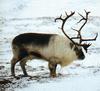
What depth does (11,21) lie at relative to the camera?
27047 mm

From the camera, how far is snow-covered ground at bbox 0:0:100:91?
9.14 meters

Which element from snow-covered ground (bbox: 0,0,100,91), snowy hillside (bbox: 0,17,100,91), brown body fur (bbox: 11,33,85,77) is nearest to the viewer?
snowy hillside (bbox: 0,17,100,91)

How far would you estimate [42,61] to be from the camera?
15234mm

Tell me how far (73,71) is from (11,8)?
17969 mm

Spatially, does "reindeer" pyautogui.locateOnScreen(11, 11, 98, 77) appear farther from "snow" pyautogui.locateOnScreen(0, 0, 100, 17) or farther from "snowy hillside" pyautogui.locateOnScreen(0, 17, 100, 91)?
"snow" pyautogui.locateOnScreen(0, 0, 100, 17)

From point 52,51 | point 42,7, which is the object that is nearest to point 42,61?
point 52,51

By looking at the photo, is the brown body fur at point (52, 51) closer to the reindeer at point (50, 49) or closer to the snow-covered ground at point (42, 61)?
the reindeer at point (50, 49)

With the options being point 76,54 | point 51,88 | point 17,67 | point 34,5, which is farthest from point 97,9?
point 51,88

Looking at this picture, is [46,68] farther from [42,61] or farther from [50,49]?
[50,49]

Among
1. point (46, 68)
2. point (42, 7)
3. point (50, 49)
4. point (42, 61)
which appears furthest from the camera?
point (42, 7)

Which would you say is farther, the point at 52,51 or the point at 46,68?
the point at 46,68

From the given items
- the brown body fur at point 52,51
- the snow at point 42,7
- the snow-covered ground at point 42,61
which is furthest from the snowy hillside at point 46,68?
the snow at point 42,7

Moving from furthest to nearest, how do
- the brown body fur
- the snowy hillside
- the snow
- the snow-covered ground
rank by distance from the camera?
the snow → the brown body fur → the snow-covered ground → the snowy hillside

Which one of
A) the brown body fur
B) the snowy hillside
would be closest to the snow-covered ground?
the snowy hillside
